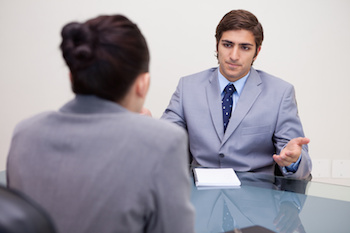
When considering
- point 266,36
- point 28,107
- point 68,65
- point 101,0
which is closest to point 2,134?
point 28,107

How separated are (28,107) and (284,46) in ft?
8.17

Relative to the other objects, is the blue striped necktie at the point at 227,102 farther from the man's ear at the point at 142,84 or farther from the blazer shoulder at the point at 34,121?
the blazer shoulder at the point at 34,121

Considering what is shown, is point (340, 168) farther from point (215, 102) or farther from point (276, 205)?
point (276, 205)

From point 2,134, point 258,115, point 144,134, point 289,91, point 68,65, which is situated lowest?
point 2,134

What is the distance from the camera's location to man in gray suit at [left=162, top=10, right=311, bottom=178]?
7.34ft

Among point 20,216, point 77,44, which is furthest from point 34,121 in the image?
point 20,216

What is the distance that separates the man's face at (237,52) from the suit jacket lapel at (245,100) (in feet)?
0.29

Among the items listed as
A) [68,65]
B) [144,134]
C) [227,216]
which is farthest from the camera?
[227,216]

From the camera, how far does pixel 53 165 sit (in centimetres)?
81

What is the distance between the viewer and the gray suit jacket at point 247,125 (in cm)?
223

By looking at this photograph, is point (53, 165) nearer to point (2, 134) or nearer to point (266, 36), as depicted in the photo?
point (266, 36)

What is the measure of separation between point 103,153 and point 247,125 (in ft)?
5.26

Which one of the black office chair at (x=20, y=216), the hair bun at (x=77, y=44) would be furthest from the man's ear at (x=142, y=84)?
the black office chair at (x=20, y=216)

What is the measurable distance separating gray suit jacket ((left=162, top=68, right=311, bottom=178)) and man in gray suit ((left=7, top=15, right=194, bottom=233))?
142 cm
